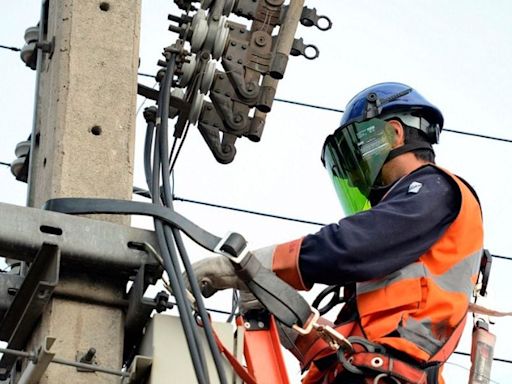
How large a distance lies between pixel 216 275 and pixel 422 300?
765 mm

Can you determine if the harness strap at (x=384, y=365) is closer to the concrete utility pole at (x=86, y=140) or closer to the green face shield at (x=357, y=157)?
the concrete utility pole at (x=86, y=140)

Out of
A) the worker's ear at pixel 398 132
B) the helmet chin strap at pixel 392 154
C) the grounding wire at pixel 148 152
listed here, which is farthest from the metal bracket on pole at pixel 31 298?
the worker's ear at pixel 398 132

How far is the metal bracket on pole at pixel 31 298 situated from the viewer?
5.42 metres

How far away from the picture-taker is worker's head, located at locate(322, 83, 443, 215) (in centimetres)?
675

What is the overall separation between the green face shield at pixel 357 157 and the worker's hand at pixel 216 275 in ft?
3.63

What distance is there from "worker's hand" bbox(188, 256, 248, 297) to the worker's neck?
107 cm

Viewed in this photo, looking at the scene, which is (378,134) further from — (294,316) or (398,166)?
(294,316)

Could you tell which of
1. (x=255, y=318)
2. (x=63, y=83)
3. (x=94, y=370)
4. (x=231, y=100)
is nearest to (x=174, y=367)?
(x=94, y=370)

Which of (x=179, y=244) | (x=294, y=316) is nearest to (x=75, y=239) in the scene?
(x=179, y=244)

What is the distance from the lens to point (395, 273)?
5.96 m

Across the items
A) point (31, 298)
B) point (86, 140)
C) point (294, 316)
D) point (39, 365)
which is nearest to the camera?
point (39, 365)

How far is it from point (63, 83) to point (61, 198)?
0.57 meters

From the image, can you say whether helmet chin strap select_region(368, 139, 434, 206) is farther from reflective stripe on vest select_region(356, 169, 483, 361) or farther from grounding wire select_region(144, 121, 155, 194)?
grounding wire select_region(144, 121, 155, 194)

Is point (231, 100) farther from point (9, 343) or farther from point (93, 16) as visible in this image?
point (9, 343)
